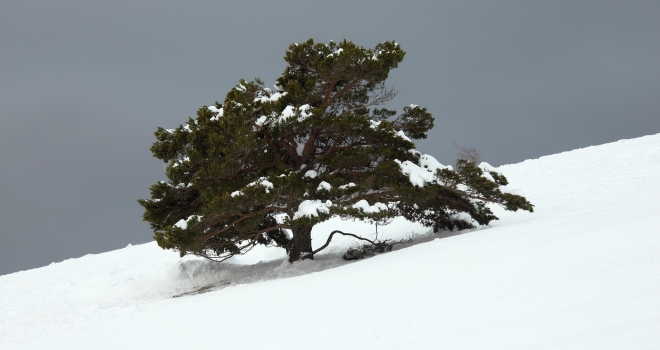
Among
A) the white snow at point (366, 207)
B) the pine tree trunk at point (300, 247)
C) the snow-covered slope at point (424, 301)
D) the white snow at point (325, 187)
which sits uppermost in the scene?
the white snow at point (325, 187)

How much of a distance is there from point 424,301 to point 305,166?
755 centimetres

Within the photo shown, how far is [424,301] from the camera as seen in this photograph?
18.8 feet

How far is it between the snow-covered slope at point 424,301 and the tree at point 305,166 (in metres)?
1.42

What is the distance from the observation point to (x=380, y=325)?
5.25 meters

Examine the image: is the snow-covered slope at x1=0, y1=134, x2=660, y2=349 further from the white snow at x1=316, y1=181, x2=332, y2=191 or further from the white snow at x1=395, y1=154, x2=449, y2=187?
the white snow at x1=316, y1=181, x2=332, y2=191

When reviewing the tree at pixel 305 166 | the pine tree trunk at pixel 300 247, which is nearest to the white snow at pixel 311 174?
the tree at pixel 305 166

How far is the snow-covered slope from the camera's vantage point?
443 centimetres

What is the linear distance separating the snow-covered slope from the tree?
4.65 ft

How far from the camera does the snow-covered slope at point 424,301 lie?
443cm

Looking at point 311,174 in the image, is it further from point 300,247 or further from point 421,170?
point 421,170

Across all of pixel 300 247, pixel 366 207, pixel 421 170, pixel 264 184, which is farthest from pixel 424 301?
pixel 300 247

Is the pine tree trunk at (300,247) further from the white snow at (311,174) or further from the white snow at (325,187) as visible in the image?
the white snow at (325,187)

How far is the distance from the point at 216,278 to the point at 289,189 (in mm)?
4402

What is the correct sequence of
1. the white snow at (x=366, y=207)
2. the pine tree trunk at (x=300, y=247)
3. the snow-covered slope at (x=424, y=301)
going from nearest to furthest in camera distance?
the snow-covered slope at (x=424, y=301) → the white snow at (x=366, y=207) → the pine tree trunk at (x=300, y=247)
